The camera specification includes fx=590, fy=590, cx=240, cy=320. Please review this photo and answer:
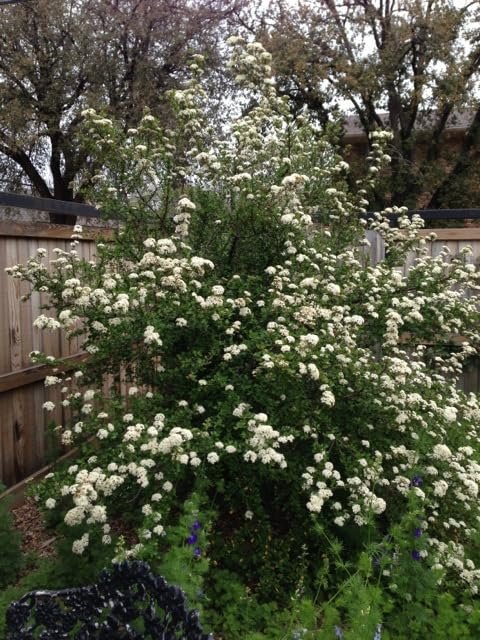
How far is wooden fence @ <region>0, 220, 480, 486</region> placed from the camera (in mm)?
3658

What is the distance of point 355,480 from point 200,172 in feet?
7.31

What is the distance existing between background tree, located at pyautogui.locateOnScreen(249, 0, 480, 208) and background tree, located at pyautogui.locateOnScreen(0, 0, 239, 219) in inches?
80.9

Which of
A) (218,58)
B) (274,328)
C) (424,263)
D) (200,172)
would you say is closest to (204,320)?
(274,328)

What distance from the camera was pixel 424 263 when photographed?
4.34 m

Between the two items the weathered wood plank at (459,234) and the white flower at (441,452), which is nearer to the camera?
the white flower at (441,452)

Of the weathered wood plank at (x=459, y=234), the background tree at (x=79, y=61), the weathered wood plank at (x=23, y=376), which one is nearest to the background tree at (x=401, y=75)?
the background tree at (x=79, y=61)

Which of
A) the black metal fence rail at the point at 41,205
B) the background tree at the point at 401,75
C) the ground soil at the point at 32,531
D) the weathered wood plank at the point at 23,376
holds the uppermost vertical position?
the background tree at the point at 401,75

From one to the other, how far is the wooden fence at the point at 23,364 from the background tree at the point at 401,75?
10.8 meters

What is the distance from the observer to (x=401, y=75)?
1430cm

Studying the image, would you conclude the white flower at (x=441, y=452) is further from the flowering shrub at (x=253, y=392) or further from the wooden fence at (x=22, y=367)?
the wooden fence at (x=22, y=367)

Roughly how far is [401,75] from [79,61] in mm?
7797

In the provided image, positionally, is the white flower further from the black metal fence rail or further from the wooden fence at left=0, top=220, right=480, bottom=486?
the black metal fence rail

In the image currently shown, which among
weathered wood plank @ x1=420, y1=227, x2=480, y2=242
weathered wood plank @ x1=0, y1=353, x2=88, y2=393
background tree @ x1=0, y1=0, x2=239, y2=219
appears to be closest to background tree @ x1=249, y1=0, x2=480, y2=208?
background tree @ x1=0, y1=0, x2=239, y2=219

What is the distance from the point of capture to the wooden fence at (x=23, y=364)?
3658 mm
